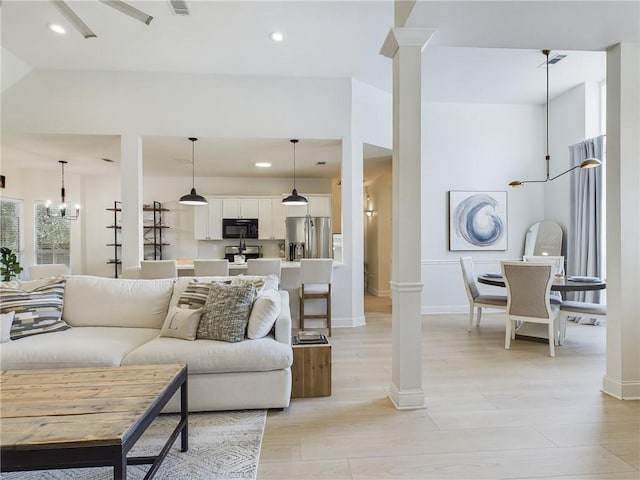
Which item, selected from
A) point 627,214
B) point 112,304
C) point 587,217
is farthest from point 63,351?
point 587,217

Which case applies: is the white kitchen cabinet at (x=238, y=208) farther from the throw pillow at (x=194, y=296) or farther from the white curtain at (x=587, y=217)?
the white curtain at (x=587, y=217)

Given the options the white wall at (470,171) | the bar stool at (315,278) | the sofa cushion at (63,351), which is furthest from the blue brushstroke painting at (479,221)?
the sofa cushion at (63,351)

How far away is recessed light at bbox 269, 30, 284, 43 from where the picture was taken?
3.96 metres

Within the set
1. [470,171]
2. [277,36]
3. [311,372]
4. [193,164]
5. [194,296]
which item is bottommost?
[311,372]

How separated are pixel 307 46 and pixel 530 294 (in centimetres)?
376

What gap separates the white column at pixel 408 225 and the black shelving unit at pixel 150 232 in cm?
650

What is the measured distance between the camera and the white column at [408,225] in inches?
103

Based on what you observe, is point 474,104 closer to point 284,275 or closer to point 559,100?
point 559,100

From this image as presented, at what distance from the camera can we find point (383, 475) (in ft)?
6.15

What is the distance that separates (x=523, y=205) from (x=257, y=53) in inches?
193

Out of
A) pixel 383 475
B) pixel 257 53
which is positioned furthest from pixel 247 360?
pixel 257 53

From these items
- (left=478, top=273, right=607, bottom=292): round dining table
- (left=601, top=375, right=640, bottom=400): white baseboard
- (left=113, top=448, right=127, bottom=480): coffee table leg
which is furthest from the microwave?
(left=113, top=448, right=127, bottom=480): coffee table leg

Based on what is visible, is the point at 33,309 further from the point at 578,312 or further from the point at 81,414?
the point at 578,312

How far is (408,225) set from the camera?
2.64m
